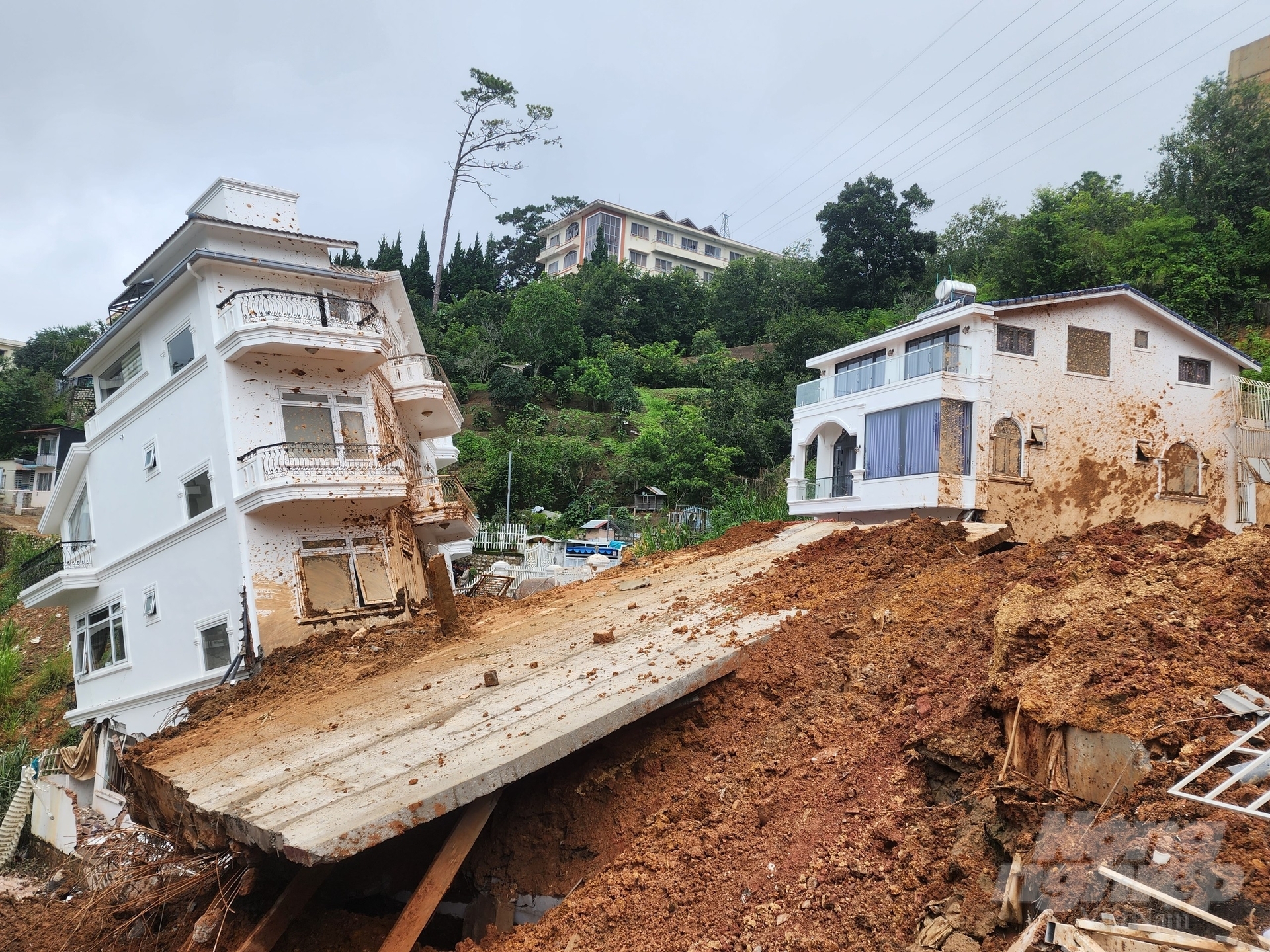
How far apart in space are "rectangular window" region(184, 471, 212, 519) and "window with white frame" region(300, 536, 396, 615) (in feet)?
7.62

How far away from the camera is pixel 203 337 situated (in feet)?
52.2

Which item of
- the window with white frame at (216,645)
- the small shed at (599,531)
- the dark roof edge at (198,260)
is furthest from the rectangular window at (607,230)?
the window with white frame at (216,645)

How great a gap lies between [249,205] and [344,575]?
8218mm

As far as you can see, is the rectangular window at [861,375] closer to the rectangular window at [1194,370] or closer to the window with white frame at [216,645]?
the rectangular window at [1194,370]

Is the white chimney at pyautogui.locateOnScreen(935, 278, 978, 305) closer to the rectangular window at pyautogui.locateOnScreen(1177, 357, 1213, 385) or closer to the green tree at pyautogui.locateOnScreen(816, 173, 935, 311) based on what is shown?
the rectangular window at pyautogui.locateOnScreen(1177, 357, 1213, 385)

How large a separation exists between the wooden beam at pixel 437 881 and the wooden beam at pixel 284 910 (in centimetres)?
81

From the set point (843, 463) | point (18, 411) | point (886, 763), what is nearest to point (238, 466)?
point (886, 763)

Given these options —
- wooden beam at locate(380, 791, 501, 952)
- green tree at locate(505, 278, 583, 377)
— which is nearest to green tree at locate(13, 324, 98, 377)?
green tree at locate(505, 278, 583, 377)

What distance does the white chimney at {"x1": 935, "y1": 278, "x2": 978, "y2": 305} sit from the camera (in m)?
22.6

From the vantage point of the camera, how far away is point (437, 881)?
6.21 metres

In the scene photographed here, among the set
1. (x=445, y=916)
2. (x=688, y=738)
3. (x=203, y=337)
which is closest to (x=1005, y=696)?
(x=688, y=738)

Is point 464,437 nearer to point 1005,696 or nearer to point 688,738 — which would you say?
point 688,738

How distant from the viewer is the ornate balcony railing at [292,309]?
1523 cm

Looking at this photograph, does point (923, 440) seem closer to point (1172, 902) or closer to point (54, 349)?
point (1172, 902)
